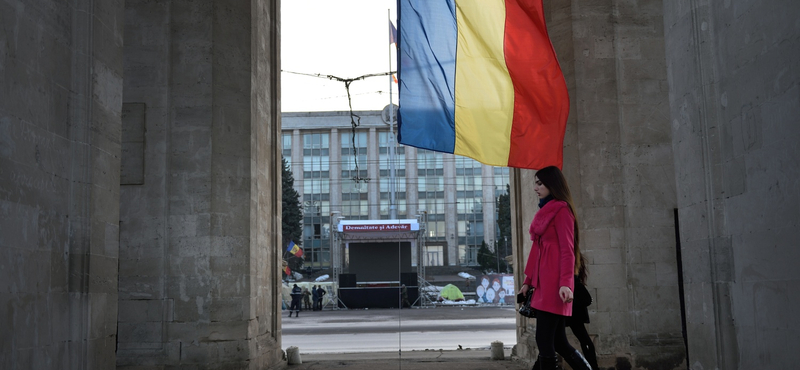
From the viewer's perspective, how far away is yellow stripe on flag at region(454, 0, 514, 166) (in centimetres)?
823

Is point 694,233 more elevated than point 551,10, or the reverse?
point 551,10

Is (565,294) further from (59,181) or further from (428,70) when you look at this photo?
(59,181)

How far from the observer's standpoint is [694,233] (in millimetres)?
5773

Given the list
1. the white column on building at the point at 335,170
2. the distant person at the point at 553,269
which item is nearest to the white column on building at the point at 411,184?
the white column on building at the point at 335,170

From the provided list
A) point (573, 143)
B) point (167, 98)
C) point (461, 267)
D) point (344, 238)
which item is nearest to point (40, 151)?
point (167, 98)

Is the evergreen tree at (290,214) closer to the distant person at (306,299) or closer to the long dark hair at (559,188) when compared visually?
the distant person at (306,299)

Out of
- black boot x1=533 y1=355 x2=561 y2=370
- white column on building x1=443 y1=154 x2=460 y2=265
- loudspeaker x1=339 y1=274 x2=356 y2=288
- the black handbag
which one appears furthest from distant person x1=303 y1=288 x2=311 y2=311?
black boot x1=533 y1=355 x2=561 y2=370

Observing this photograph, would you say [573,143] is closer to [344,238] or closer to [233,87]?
[233,87]

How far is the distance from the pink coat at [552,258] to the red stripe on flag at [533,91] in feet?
6.65

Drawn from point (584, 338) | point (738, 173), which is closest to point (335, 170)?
point (584, 338)

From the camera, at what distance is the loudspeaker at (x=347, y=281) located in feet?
139

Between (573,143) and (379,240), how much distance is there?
114 ft

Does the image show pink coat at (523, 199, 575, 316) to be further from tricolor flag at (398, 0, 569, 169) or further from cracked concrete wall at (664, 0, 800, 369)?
tricolor flag at (398, 0, 569, 169)

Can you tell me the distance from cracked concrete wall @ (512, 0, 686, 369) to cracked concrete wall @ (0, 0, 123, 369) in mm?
6702
